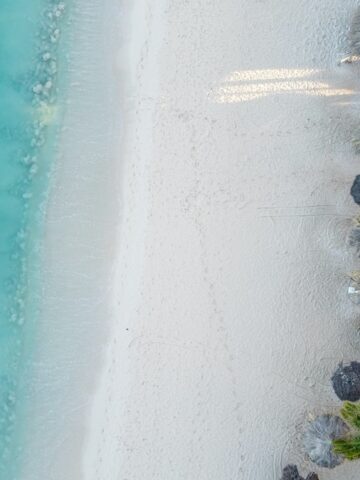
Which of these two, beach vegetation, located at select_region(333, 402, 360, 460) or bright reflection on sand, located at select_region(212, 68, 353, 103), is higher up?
bright reflection on sand, located at select_region(212, 68, 353, 103)

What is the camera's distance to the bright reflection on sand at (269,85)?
10.6 meters

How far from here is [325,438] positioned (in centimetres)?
995

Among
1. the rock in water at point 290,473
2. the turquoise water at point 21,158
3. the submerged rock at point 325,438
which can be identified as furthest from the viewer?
the turquoise water at point 21,158

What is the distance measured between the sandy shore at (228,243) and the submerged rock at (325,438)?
0.35m

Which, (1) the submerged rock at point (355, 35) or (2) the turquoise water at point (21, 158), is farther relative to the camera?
(2) the turquoise water at point (21, 158)

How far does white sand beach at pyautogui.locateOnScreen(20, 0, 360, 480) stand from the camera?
1031 cm

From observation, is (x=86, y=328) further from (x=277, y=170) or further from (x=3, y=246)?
(x=277, y=170)

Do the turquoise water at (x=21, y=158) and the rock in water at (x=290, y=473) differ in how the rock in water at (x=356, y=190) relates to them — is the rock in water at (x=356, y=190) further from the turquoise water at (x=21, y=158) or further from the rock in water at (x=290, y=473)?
the turquoise water at (x=21, y=158)

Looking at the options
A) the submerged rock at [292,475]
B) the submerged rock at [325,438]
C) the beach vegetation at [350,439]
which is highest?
the beach vegetation at [350,439]

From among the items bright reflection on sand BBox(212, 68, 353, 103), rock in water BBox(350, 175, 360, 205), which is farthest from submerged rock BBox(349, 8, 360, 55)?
rock in water BBox(350, 175, 360, 205)

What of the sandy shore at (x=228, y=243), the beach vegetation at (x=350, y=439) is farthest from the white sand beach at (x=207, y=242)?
the beach vegetation at (x=350, y=439)

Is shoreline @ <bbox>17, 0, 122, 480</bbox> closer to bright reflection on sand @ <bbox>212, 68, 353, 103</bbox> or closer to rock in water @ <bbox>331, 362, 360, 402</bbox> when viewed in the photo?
bright reflection on sand @ <bbox>212, 68, 353, 103</bbox>

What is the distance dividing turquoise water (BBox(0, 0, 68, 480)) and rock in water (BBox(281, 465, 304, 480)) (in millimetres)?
4382

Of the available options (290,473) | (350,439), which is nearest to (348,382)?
(350,439)
